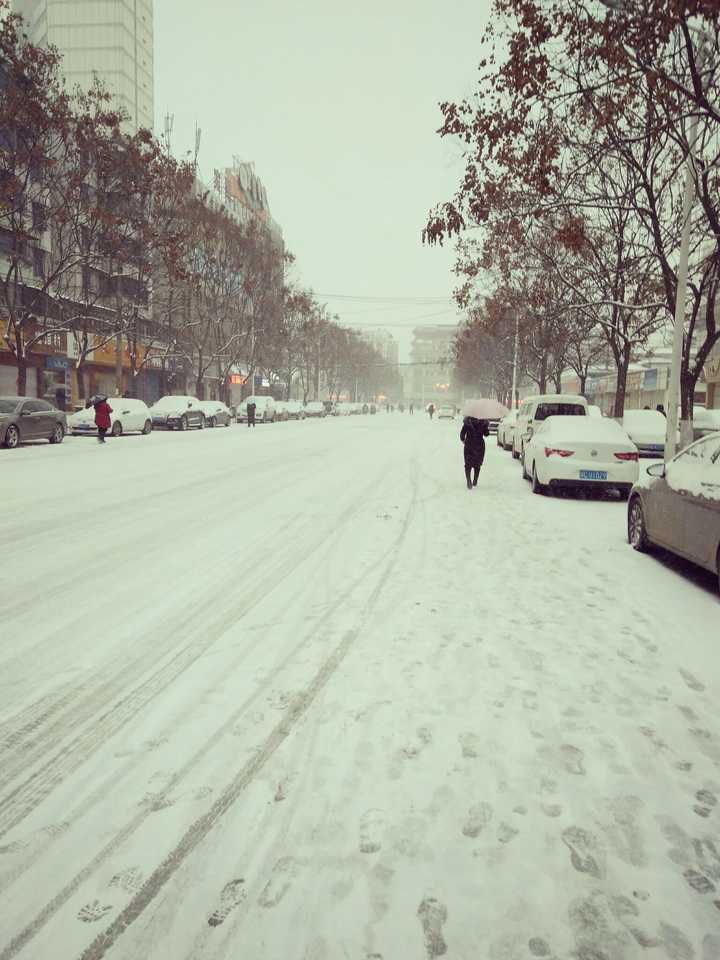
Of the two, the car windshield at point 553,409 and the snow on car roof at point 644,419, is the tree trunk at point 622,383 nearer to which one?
the snow on car roof at point 644,419

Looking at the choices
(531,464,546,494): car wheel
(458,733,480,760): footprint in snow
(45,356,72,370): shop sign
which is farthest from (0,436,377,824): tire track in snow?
(45,356,72,370): shop sign

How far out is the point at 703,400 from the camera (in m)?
41.0

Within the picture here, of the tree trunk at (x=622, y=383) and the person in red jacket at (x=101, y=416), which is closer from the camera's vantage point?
the person in red jacket at (x=101, y=416)

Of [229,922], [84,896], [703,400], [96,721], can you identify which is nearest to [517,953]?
[229,922]

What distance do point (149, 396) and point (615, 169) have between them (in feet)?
139

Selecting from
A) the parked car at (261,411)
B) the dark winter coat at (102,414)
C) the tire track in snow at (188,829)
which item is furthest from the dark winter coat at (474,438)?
the parked car at (261,411)

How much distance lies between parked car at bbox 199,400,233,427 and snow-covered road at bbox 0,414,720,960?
3102 cm

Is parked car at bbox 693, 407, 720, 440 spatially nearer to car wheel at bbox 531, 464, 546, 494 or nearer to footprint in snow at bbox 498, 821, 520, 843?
car wheel at bbox 531, 464, 546, 494

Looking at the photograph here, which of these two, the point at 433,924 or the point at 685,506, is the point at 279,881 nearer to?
the point at 433,924

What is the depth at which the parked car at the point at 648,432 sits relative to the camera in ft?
72.6

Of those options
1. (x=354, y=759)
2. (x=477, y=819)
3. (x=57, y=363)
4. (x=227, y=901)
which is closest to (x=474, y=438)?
(x=354, y=759)

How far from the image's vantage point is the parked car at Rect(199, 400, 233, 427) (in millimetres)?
36656

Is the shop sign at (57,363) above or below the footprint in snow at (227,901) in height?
above

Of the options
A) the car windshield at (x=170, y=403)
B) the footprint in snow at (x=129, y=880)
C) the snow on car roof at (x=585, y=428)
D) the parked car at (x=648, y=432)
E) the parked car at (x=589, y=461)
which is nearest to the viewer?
the footprint in snow at (x=129, y=880)
